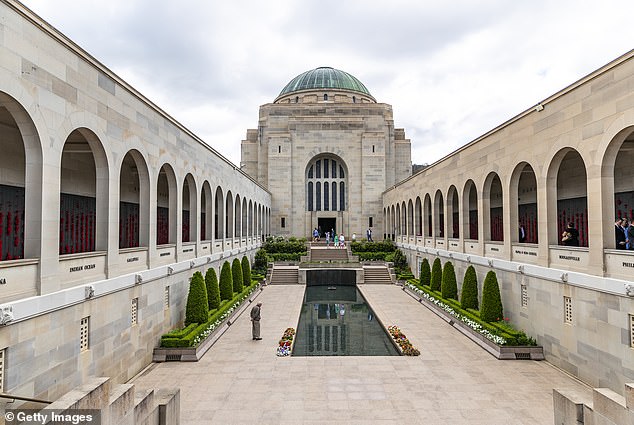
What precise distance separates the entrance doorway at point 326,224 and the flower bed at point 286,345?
31306mm

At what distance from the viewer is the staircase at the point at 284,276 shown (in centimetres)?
3177

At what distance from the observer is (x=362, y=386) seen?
11.1 metres

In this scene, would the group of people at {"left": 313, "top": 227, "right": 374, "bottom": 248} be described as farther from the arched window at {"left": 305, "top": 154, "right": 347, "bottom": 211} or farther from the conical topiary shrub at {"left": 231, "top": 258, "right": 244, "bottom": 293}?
the conical topiary shrub at {"left": 231, "top": 258, "right": 244, "bottom": 293}

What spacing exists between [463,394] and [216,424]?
607cm

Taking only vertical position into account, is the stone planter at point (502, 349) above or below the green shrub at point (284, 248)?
below

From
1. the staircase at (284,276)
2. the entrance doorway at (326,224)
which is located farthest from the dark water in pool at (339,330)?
the entrance doorway at (326,224)

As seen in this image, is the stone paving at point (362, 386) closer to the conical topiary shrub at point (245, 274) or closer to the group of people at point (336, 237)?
the conical topiary shrub at point (245, 274)

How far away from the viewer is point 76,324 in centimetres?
912

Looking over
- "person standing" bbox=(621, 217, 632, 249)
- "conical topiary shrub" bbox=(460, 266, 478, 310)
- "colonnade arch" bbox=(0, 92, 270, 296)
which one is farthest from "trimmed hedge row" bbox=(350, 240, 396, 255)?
"person standing" bbox=(621, 217, 632, 249)

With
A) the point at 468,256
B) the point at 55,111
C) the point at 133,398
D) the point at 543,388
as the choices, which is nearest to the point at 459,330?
the point at 468,256

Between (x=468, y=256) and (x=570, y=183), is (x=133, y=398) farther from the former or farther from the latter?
(x=570, y=183)

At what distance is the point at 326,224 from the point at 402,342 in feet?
111

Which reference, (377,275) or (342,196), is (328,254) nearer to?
(377,275)

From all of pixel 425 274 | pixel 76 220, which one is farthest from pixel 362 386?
pixel 425 274
